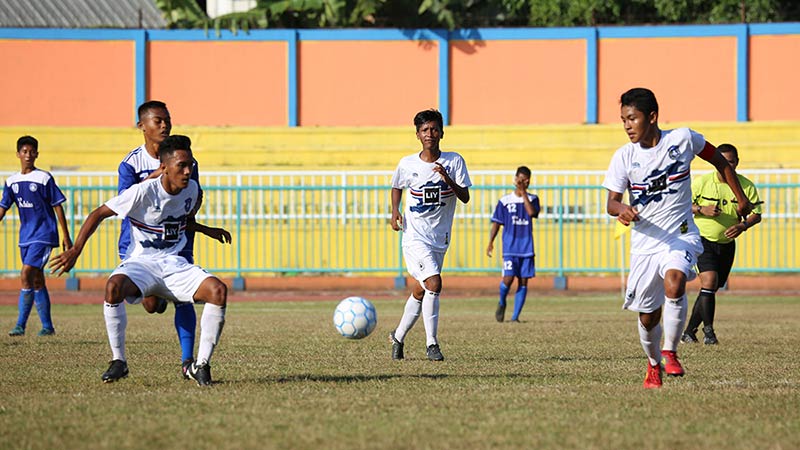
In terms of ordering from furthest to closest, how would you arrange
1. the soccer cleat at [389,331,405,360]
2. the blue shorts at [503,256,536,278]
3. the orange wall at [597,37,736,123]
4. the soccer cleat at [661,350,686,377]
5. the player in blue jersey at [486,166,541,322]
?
1. the orange wall at [597,37,736,123]
2. the blue shorts at [503,256,536,278]
3. the player in blue jersey at [486,166,541,322]
4. the soccer cleat at [389,331,405,360]
5. the soccer cleat at [661,350,686,377]

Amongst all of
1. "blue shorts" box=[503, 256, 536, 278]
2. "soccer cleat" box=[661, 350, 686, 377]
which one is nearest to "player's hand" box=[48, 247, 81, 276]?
"soccer cleat" box=[661, 350, 686, 377]

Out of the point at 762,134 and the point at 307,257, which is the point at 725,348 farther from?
the point at 762,134

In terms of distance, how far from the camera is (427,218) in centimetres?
1159

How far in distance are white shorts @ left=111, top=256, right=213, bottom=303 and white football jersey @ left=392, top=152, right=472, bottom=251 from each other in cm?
308

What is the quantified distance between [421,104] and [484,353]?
70.3ft

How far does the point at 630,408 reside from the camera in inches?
296

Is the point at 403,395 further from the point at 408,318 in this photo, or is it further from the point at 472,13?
the point at 472,13

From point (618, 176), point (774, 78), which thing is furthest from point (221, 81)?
point (618, 176)

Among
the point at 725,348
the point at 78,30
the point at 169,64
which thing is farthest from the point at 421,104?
the point at 725,348

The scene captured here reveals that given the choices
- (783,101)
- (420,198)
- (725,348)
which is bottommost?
(725,348)

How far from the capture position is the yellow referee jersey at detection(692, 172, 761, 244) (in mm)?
13125

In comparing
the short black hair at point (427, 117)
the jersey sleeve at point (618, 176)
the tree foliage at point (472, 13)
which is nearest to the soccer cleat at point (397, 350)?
the short black hair at point (427, 117)

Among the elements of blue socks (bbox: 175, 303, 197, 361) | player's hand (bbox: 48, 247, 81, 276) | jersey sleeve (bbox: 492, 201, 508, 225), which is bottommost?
blue socks (bbox: 175, 303, 197, 361)

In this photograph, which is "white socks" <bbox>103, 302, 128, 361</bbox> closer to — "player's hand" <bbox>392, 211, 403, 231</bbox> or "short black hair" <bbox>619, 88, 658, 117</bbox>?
"player's hand" <bbox>392, 211, 403, 231</bbox>
